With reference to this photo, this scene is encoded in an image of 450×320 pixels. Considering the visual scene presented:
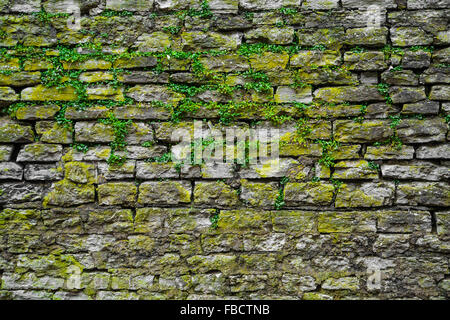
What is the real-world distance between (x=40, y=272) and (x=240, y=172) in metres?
1.64

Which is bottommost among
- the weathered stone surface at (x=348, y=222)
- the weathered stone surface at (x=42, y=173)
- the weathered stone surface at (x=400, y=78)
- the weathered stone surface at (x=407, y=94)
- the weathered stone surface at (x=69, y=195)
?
the weathered stone surface at (x=348, y=222)

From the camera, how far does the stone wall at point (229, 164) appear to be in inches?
82.3

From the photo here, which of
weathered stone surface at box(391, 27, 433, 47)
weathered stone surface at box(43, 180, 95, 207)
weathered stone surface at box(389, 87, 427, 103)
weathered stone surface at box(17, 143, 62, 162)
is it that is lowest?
weathered stone surface at box(43, 180, 95, 207)

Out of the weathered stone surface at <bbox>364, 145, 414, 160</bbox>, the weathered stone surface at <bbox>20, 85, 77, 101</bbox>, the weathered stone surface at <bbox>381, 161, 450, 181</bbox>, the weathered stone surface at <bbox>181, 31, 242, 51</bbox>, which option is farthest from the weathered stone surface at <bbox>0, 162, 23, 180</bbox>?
the weathered stone surface at <bbox>381, 161, 450, 181</bbox>

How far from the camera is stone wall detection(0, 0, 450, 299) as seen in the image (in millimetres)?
2090

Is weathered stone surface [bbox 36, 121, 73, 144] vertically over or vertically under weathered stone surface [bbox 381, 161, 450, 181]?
over

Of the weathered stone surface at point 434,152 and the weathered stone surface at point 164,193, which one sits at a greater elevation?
the weathered stone surface at point 434,152

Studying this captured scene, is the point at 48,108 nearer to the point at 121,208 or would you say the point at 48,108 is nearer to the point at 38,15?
the point at 38,15

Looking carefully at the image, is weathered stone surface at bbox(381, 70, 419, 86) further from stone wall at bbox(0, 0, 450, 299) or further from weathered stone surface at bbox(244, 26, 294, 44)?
weathered stone surface at bbox(244, 26, 294, 44)

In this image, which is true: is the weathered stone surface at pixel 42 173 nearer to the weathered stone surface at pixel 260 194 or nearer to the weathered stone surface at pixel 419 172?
the weathered stone surface at pixel 260 194

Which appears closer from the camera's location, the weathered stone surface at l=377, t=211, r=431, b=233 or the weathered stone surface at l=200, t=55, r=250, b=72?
the weathered stone surface at l=377, t=211, r=431, b=233

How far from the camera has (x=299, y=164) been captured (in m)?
2.14

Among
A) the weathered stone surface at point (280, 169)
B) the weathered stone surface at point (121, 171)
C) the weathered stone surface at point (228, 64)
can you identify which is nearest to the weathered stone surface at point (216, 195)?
the weathered stone surface at point (280, 169)
